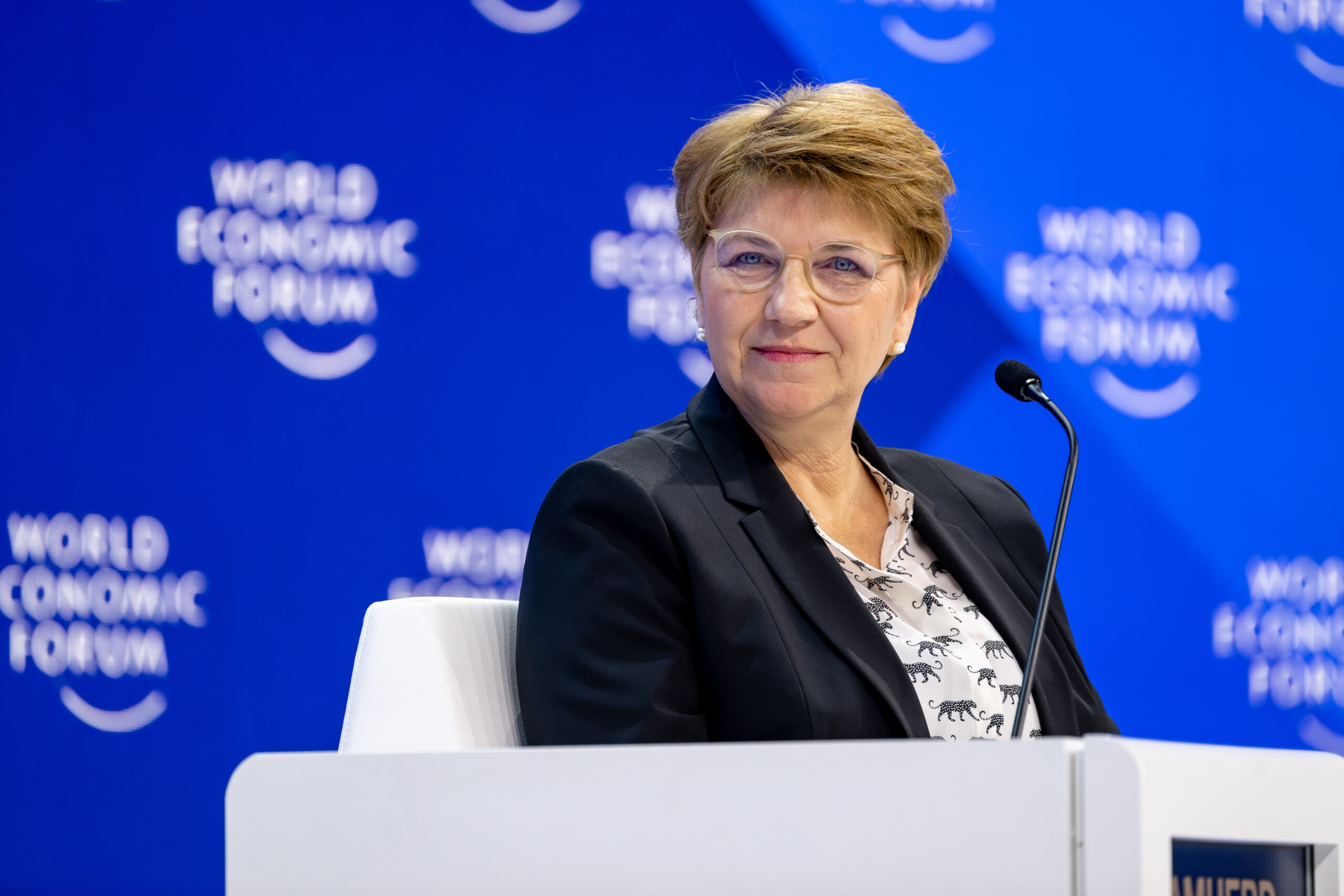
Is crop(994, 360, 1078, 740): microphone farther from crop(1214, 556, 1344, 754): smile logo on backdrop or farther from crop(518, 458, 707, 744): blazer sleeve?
crop(1214, 556, 1344, 754): smile logo on backdrop

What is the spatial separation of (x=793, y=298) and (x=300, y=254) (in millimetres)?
1177

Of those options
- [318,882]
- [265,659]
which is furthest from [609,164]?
[318,882]

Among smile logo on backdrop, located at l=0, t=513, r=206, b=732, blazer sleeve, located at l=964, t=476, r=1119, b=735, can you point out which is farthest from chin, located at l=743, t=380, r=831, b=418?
smile logo on backdrop, located at l=0, t=513, r=206, b=732

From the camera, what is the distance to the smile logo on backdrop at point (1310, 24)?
289 centimetres

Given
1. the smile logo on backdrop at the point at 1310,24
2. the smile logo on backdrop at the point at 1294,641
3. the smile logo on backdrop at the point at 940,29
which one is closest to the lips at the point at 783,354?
the smile logo on backdrop at the point at 940,29

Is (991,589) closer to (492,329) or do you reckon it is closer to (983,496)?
(983,496)

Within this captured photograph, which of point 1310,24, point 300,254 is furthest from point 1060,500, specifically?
point 1310,24

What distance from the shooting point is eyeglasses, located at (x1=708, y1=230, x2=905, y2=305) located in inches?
59.5

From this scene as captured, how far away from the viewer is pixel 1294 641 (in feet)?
9.02

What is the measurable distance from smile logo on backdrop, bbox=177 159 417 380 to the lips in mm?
1061

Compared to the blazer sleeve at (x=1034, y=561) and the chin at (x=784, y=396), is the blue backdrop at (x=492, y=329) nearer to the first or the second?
the blazer sleeve at (x=1034, y=561)

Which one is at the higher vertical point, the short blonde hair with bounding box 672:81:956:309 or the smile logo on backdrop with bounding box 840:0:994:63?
the smile logo on backdrop with bounding box 840:0:994:63

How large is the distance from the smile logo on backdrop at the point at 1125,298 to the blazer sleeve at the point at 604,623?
163 cm

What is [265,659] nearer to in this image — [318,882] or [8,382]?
[8,382]
